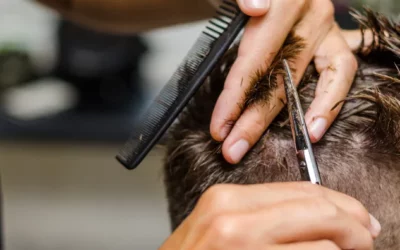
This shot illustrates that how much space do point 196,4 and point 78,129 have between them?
162cm

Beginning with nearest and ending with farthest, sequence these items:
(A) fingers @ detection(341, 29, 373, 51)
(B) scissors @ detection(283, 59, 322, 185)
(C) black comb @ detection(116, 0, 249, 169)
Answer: (B) scissors @ detection(283, 59, 322, 185)
(C) black comb @ detection(116, 0, 249, 169)
(A) fingers @ detection(341, 29, 373, 51)

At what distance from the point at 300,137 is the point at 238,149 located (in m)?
0.11

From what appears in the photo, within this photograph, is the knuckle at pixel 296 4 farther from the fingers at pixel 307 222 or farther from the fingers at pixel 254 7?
the fingers at pixel 307 222

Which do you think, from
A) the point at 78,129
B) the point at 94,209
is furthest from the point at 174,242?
the point at 94,209

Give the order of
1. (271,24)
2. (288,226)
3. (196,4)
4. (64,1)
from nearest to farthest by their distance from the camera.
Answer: (288,226), (271,24), (196,4), (64,1)

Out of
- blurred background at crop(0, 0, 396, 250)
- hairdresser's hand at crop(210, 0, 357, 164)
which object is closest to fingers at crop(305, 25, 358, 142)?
hairdresser's hand at crop(210, 0, 357, 164)

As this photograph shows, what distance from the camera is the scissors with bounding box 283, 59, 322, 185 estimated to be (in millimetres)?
916

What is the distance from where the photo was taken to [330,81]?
1034 mm

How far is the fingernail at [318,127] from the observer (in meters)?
0.99

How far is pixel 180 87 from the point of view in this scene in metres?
1.08

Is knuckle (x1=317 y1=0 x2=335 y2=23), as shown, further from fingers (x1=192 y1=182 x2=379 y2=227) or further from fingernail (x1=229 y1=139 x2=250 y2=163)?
fingers (x1=192 y1=182 x2=379 y2=227)

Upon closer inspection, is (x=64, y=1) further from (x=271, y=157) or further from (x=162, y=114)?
(x=271, y=157)

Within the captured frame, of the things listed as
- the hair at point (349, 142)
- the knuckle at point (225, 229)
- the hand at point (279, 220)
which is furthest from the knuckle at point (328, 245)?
the hair at point (349, 142)

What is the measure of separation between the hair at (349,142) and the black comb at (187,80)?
0.06m
